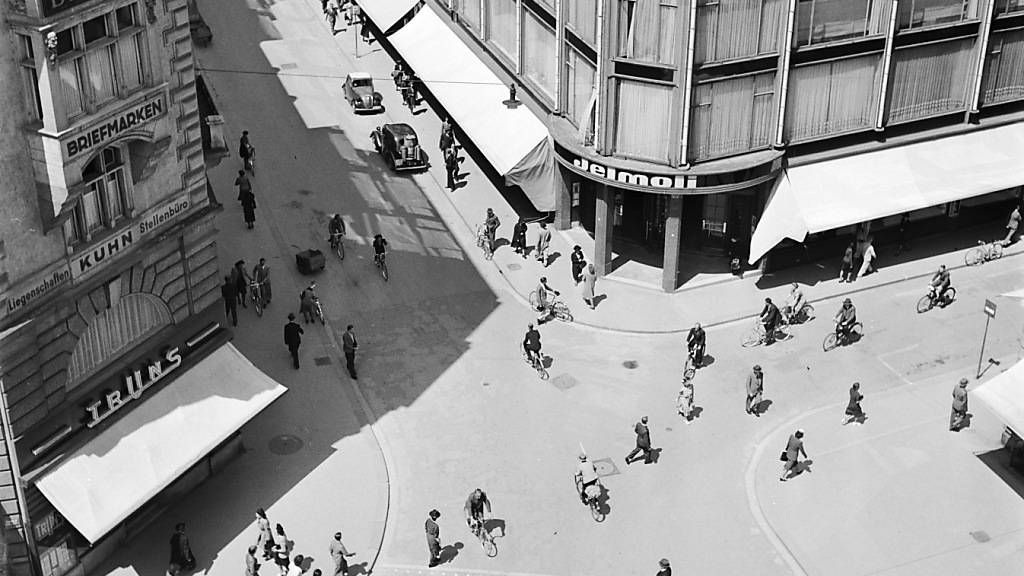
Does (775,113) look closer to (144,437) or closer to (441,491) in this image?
(441,491)

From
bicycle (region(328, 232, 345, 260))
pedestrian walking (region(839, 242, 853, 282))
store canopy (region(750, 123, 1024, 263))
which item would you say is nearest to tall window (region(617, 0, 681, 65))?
store canopy (region(750, 123, 1024, 263))

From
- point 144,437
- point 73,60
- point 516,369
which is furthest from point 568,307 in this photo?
point 73,60

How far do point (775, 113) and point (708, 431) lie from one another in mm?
12989

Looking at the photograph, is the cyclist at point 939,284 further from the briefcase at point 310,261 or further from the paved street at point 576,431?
the briefcase at point 310,261

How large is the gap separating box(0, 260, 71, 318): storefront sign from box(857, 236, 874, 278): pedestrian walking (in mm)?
30906

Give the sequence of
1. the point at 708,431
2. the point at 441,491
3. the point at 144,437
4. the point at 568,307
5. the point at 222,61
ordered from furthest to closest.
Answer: the point at 222,61 < the point at 568,307 < the point at 708,431 < the point at 441,491 < the point at 144,437

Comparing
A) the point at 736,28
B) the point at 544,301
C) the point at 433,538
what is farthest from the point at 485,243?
the point at 433,538

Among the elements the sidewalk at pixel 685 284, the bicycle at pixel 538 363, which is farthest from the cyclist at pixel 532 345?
the sidewalk at pixel 685 284

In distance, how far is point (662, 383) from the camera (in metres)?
44.1

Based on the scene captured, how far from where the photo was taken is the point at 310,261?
50781mm

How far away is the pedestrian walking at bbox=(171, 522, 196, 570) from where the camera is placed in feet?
114

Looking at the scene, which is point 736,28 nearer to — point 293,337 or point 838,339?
point 838,339

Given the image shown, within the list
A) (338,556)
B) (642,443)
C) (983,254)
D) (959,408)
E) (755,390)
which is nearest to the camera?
(338,556)

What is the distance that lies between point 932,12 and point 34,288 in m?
34.5
